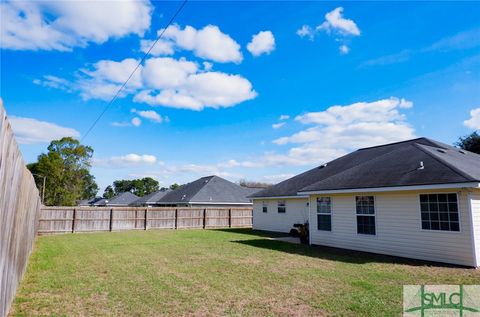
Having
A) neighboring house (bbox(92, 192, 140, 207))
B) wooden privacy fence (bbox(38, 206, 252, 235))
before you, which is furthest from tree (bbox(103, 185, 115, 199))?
wooden privacy fence (bbox(38, 206, 252, 235))

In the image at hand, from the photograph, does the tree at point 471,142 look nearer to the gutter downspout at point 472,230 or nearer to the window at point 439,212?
the window at point 439,212

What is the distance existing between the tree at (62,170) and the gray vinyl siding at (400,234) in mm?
41529

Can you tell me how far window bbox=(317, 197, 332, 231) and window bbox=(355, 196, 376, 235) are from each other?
4.70 ft

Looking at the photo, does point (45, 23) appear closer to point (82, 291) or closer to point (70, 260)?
point (70, 260)

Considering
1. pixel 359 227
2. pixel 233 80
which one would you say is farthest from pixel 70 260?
pixel 359 227

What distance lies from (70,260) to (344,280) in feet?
27.7

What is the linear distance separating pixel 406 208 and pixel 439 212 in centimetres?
103

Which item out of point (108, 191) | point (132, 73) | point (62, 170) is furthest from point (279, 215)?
point (108, 191)

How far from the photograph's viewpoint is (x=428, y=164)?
1111 centimetres

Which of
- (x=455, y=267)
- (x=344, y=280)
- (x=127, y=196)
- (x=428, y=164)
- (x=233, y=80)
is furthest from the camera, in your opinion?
(x=127, y=196)

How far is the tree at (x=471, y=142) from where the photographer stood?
29.0m

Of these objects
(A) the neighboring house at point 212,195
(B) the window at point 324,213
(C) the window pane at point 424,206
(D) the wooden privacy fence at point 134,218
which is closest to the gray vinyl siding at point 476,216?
(C) the window pane at point 424,206

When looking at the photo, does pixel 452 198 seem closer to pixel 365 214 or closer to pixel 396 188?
pixel 396 188

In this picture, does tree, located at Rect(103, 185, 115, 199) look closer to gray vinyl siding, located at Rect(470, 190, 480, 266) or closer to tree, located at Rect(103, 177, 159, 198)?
tree, located at Rect(103, 177, 159, 198)
